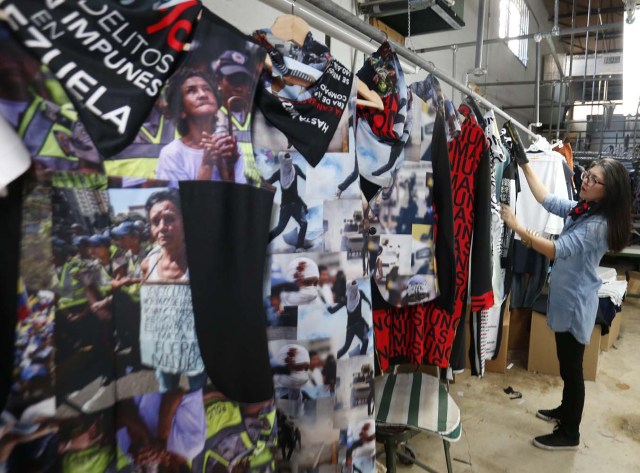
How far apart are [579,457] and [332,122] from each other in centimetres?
212

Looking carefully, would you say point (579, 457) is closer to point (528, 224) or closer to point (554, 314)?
point (554, 314)

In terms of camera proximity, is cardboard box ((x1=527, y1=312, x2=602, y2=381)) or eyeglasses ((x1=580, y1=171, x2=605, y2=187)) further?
cardboard box ((x1=527, y1=312, x2=602, y2=381))

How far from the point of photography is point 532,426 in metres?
2.25

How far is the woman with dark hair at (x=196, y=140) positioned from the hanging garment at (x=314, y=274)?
0.12 metres

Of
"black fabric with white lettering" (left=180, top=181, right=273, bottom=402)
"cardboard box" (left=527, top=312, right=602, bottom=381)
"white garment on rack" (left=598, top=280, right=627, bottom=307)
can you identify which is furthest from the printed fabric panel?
"white garment on rack" (left=598, top=280, right=627, bottom=307)

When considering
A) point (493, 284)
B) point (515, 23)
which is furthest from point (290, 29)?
point (515, 23)

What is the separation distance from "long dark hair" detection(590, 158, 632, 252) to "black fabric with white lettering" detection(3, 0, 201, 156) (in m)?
1.93

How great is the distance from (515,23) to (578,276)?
5216 mm

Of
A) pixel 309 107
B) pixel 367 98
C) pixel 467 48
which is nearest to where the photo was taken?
pixel 309 107

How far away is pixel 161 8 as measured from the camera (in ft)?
1.86

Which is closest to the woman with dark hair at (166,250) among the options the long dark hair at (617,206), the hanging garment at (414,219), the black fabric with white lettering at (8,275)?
the black fabric with white lettering at (8,275)

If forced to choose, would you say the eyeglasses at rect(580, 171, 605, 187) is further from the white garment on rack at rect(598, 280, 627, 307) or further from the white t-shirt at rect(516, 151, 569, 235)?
the white garment on rack at rect(598, 280, 627, 307)

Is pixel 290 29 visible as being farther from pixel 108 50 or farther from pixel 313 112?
pixel 108 50

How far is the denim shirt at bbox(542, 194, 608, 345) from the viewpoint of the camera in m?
1.90
